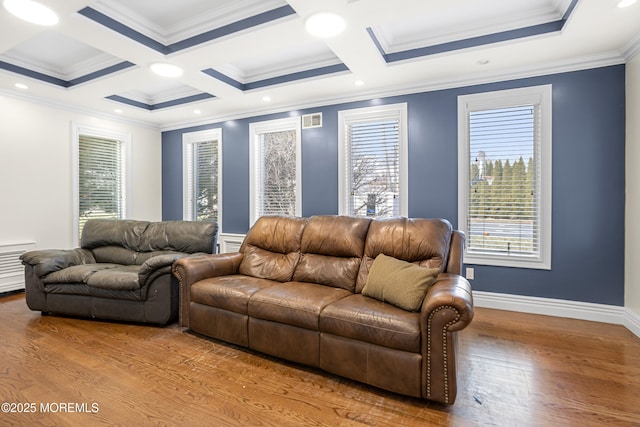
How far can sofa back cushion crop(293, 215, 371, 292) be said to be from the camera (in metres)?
2.86

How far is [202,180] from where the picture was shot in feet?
18.9

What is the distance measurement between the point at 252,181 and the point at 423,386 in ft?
13.1

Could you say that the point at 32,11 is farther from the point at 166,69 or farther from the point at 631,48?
the point at 631,48

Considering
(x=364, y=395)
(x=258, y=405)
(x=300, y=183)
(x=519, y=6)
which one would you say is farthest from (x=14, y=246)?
(x=519, y=6)

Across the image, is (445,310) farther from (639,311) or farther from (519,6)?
(519,6)

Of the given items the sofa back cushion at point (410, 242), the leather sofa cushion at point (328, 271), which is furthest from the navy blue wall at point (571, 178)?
the leather sofa cushion at point (328, 271)

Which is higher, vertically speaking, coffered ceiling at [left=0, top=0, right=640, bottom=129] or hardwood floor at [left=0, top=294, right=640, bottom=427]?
coffered ceiling at [left=0, top=0, right=640, bottom=129]

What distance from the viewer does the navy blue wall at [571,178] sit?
10.5ft

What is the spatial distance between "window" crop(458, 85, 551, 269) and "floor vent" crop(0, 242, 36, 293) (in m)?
5.53

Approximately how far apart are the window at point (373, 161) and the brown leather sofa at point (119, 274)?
1862 mm

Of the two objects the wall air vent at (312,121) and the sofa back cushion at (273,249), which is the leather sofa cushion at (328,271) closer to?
the sofa back cushion at (273,249)

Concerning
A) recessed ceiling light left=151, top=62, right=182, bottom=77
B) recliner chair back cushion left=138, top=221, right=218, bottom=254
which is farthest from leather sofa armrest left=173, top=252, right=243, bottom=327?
recessed ceiling light left=151, top=62, right=182, bottom=77

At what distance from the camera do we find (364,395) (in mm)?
2029

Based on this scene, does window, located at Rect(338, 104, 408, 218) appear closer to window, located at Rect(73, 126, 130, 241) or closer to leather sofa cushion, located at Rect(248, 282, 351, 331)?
leather sofa cushion, located at Rect(248, 282, 351, 331)
